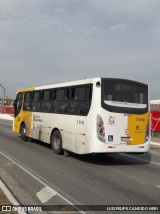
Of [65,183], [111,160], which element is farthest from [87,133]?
[65,183]

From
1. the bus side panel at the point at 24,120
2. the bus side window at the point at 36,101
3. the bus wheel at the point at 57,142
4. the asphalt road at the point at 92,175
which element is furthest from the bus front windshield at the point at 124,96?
the bus side panel at the point at 24,120

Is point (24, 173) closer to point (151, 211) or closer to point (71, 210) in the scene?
point (71, 210)

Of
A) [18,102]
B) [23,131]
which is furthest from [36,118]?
[18,102]

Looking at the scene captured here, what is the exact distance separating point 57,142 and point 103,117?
130 inches

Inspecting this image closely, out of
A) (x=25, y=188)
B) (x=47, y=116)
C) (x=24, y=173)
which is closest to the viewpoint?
(x=25, y=188)

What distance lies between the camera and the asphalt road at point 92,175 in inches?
298

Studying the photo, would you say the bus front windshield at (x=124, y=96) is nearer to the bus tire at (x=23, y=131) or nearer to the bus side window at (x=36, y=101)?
the bus side window at (x=36, y=101)

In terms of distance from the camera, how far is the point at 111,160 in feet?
43.3

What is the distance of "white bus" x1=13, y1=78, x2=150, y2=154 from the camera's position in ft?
37.2

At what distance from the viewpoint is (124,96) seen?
38.8ft

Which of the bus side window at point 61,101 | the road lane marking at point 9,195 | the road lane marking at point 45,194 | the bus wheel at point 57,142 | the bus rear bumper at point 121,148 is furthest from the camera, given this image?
the bus wheel at point 57,142

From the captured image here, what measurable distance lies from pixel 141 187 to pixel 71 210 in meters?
2.63

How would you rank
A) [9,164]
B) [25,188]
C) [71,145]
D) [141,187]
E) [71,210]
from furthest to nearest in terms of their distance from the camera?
[71,145]
[9,164]
[141,187]
[25,188]
[71,210]

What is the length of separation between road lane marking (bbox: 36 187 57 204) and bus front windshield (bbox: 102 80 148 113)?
410 centimetres
